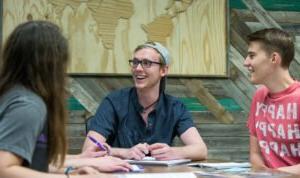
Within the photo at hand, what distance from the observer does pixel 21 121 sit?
4.34 feet

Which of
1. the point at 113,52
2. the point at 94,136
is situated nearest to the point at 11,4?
the point at 113,52

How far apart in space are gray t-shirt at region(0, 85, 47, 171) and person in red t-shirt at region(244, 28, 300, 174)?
1225 mm

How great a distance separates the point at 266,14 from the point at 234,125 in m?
0.91

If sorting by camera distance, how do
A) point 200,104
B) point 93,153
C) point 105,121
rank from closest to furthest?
point 93,153, point 105,121, point 200,104

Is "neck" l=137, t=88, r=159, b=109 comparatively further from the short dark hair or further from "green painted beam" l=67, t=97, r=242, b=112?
"green painted beam" l=67, t=97, r=242, b=112

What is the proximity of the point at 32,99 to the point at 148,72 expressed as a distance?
149 centimetres

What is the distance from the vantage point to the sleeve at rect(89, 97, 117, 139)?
8.69 feet

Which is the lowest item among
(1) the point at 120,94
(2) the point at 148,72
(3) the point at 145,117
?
(3) the point at 145,117

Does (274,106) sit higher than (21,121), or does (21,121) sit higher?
(21,121)

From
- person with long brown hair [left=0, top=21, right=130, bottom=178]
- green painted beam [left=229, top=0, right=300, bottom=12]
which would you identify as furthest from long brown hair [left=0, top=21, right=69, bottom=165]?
green painted beam [left=229, top=0, right=300, bottom=12]

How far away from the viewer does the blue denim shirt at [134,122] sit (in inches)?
104

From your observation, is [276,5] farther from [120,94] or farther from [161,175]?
[161,175]

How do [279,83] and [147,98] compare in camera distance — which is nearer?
[279,83]

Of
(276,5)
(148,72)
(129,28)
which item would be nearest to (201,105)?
(129,28)
